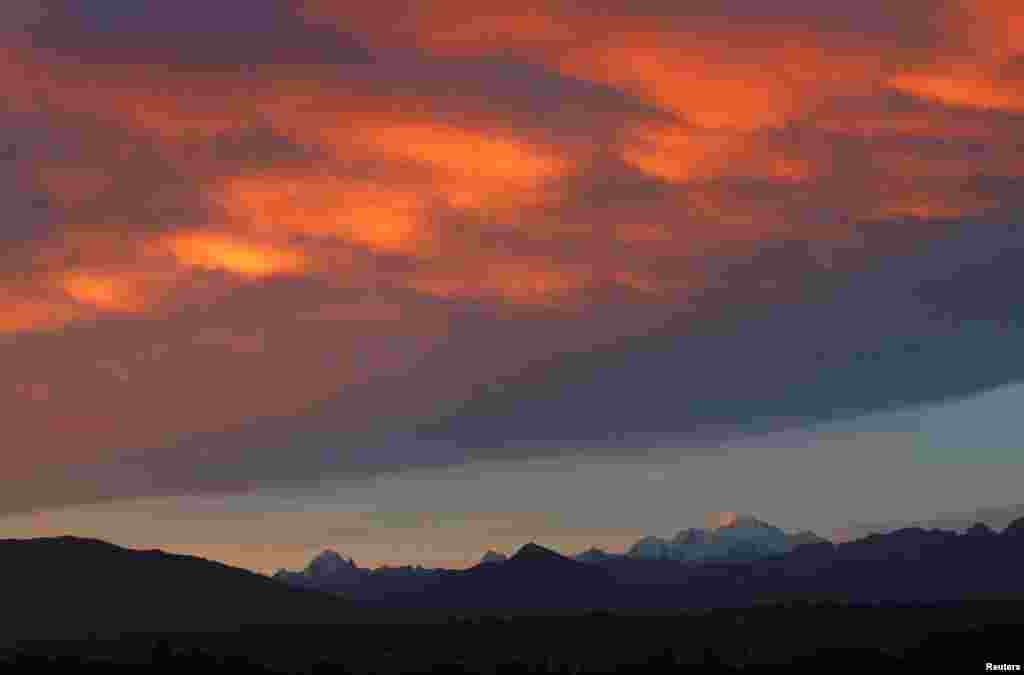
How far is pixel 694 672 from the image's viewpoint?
124 metres

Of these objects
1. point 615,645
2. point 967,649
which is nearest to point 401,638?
point 615,645

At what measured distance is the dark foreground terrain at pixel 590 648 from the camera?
128625mm

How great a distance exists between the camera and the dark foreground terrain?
128625mm

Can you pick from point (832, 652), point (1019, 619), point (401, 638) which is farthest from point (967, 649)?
point (401, 638)

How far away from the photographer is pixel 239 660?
132250mm

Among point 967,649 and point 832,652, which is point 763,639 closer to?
point 832,652

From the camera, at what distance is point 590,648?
161625 mm

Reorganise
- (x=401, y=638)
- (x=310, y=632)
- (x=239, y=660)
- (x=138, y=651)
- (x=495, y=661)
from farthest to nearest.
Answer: (x=310, y=632) → (x=401, y=638) → (x=138, y=651) → (x=495, y=661) → (x=239, y=660)

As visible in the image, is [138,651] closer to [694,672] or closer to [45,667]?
[45,667]

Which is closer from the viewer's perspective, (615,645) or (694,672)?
(694,672)

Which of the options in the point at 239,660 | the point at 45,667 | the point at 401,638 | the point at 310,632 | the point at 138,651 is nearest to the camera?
the point at 45,667

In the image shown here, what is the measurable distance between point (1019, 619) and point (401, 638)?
79.2 m

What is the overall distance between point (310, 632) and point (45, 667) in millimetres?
77850

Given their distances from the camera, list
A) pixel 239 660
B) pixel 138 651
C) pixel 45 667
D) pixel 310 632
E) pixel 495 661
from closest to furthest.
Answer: pixel 45 667, pixel 239 660, pixel 495 661, pixel 138 651, pixel 310 632
